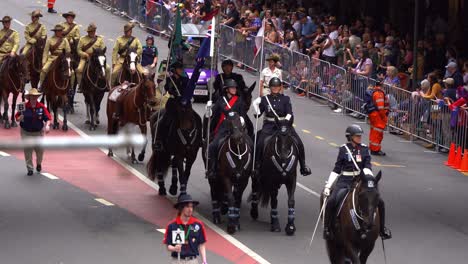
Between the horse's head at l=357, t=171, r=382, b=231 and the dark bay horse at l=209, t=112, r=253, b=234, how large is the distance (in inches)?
149

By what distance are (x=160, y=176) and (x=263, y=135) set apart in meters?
3.01

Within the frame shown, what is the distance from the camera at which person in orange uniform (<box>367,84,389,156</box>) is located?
2658 centimetres

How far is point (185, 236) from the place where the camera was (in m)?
12.9

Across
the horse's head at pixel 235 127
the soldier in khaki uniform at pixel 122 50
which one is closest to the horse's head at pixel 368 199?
the horse's head at pixel 235 127

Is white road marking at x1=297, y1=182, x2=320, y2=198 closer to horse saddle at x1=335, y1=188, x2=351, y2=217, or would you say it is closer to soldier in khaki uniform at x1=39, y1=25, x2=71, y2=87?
horse saddle at x1=335, y1=188, x2=351, y2=217

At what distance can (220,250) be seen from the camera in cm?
1780

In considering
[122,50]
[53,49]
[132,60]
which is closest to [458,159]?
[132,60]

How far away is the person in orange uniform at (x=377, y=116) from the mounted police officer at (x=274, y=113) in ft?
25.7

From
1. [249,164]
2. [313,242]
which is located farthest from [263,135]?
[313,242]

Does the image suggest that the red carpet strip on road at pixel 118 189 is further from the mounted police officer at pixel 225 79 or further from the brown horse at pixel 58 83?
the mounted police officer at pixel 225 79

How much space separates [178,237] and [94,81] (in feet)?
52.5

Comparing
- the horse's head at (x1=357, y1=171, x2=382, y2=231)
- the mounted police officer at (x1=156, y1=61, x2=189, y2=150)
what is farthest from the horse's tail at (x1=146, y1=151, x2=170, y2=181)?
the horse's head at (x1=357, y1=171, x2=382, y2=231)

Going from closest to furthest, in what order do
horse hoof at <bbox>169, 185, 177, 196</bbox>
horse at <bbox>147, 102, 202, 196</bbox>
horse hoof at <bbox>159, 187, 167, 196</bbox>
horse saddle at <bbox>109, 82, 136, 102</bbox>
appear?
1. horse at <bbox>147, 102, 202, 196</bbox>
2. horse hoof at <bbox>169, 185, 177, 196</bbox>
3. horse hoof at <bbox>159, 187, 167, 196</bbox>
4. horse saddle at <bbox>109, 82, 136, 102</bbox>

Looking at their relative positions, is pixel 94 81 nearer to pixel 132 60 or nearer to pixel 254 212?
pixel 132 60
